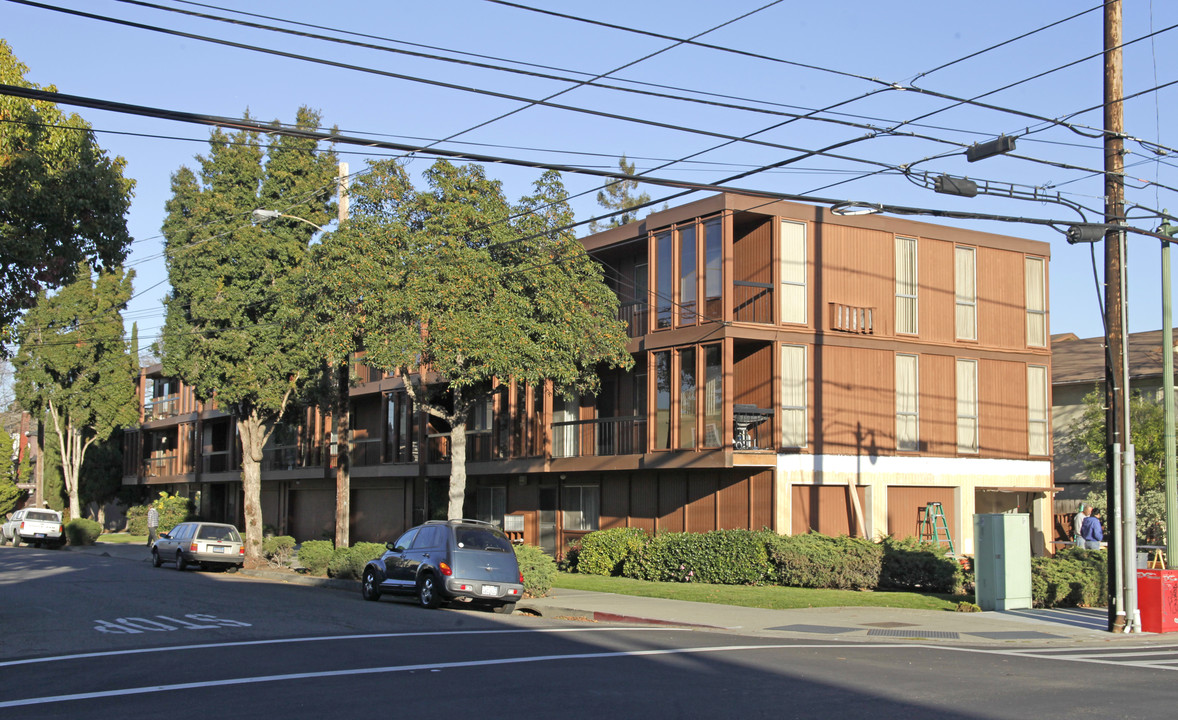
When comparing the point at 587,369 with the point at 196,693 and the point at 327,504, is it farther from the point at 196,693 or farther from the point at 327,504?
the point at 327,504

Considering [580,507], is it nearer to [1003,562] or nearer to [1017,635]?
[1003,562]

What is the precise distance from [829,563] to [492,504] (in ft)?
48.9

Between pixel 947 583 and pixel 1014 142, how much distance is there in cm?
1177

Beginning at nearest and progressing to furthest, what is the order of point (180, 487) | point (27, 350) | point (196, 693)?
point (196, 693) < point (27, 350) < point (180, 487)

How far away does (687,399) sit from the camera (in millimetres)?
27375

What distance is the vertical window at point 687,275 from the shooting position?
2739 cm

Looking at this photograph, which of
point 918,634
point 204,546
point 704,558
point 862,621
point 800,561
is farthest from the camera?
point 204,546

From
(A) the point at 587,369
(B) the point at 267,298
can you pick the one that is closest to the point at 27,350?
(B) the point at 267,298

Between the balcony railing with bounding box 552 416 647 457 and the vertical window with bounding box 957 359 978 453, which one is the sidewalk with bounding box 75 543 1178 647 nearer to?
the balcony railing with bounding box 552 416 647 457

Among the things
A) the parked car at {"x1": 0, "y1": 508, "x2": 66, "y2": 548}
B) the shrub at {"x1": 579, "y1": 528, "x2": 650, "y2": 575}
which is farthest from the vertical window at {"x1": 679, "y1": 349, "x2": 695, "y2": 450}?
the parked car at {"x1": 0, "y1": 508, "x2": 66, "y2": 548}

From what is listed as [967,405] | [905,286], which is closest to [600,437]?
[905,286]

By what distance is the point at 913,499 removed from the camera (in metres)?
28.4

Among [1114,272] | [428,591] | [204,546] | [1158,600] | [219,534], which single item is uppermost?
[1114,272]

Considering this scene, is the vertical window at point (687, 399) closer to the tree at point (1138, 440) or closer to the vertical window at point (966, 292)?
the vertical window at point (966, 292)
